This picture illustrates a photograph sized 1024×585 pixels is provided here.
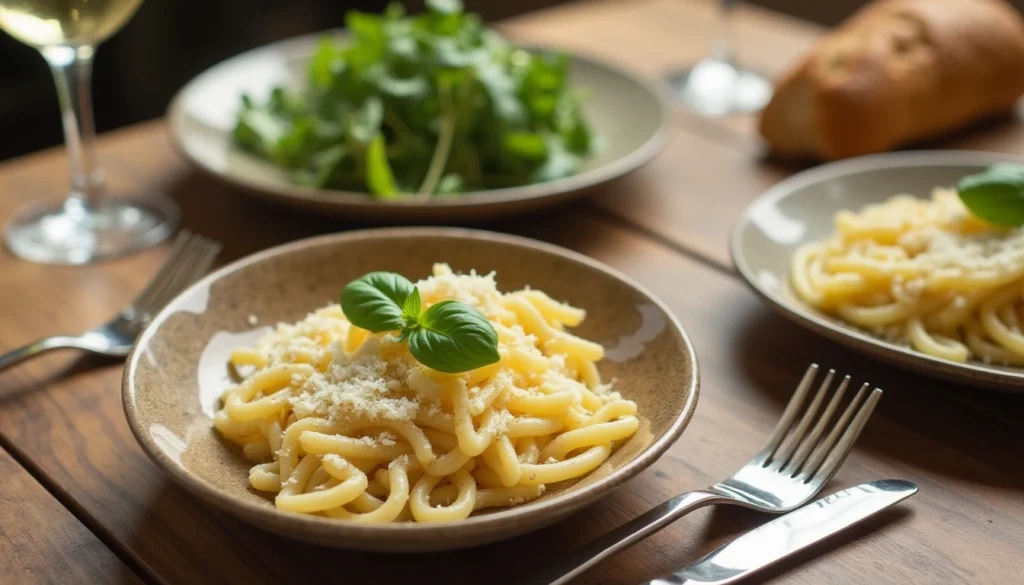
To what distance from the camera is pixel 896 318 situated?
5.45 ft

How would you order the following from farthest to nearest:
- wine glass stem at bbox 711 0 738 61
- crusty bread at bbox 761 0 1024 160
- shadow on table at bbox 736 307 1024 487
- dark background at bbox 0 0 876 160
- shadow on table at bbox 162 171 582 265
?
dark background at bbox 0 0 876 160
wine glass stem at bbox 711 0 738 61
crusty bread at bbox 761 0 1024 160
shadow on table at bbox 162 171 582 265
shadow on table at bbox 736 307 1024 487

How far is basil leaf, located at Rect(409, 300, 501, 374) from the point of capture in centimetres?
125

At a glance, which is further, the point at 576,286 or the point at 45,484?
the point at 576,286

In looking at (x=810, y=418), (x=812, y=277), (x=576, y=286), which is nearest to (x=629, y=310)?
(x=576, y=286)

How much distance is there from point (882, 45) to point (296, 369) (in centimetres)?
175

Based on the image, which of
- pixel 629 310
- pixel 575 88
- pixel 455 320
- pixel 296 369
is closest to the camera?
pixel 455 320

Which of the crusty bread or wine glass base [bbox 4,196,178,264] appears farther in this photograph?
the crusty bread

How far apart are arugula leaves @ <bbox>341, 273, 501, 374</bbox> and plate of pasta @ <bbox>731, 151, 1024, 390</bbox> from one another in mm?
553

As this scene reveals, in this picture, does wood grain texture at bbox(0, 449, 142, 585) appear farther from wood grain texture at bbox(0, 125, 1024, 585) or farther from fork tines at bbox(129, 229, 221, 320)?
fork tines at bbox(129, 229, 221, 320)

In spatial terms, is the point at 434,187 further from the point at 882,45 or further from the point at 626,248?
the point at 882,45

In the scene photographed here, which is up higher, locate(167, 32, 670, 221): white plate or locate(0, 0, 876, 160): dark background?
locate(167, 32, 670, 221): white plate

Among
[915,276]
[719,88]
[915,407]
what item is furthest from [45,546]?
[719,88]

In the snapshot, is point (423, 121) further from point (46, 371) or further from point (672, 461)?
point (672, 461)

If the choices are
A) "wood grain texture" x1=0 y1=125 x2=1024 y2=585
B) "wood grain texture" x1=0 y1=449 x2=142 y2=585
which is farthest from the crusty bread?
"wood grain texture" x1=0 y1=449 x2=142 y2=585
